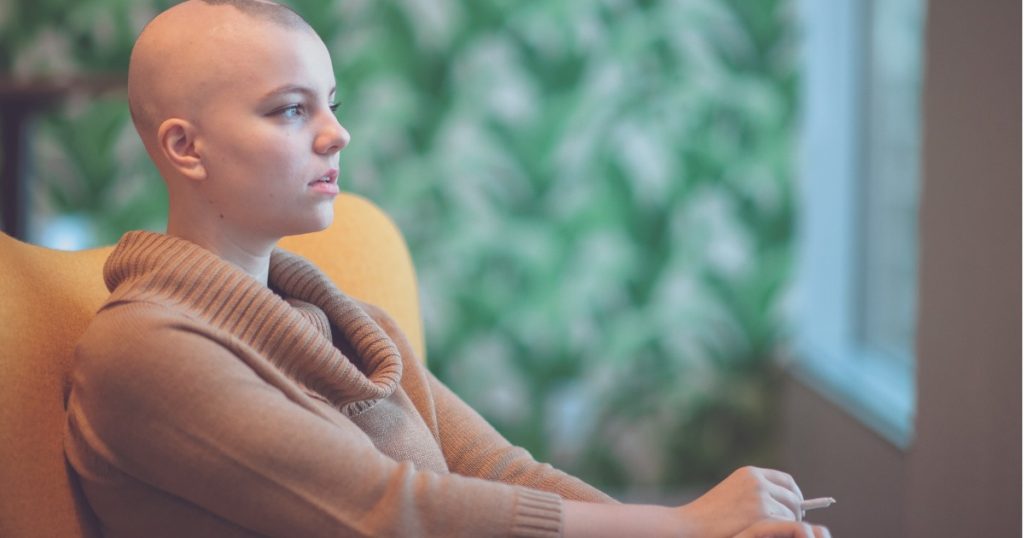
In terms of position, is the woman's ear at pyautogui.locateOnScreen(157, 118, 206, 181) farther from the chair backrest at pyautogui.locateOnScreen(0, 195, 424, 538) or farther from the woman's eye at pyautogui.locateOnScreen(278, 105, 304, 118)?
the chair backrest at pyautogui.locateOnScreen(0, 195, 424, 538)

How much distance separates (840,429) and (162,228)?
192cm

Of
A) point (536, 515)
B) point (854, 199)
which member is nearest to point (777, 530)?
point (536, 515)

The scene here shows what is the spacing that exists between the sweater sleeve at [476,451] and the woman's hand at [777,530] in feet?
0.78

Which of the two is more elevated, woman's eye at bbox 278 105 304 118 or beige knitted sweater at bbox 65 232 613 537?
woman's eye at bbox 278 105 304 118

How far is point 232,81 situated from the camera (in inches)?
42.0

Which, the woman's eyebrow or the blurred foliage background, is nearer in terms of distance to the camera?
the woman's eyebrow

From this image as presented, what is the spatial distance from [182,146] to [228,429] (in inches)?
12.4

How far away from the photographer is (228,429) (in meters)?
0.95

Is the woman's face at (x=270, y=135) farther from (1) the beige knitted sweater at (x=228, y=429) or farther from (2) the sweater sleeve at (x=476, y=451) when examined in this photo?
(2) the sweater sleeve at (x=476, y=451)

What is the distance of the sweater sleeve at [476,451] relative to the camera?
128 centimetres

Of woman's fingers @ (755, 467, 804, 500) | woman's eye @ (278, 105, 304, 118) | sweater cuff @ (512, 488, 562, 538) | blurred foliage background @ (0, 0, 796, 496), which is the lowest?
sweater cuff @ (512, 488, 562, 538)

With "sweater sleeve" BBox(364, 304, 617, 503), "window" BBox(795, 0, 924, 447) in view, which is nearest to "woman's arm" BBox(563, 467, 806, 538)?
"sweater sleeve" BBox(364, 304, 617, 503)

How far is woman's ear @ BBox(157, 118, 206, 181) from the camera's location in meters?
1.09

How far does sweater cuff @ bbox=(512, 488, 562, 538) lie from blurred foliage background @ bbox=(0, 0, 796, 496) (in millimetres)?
2139
